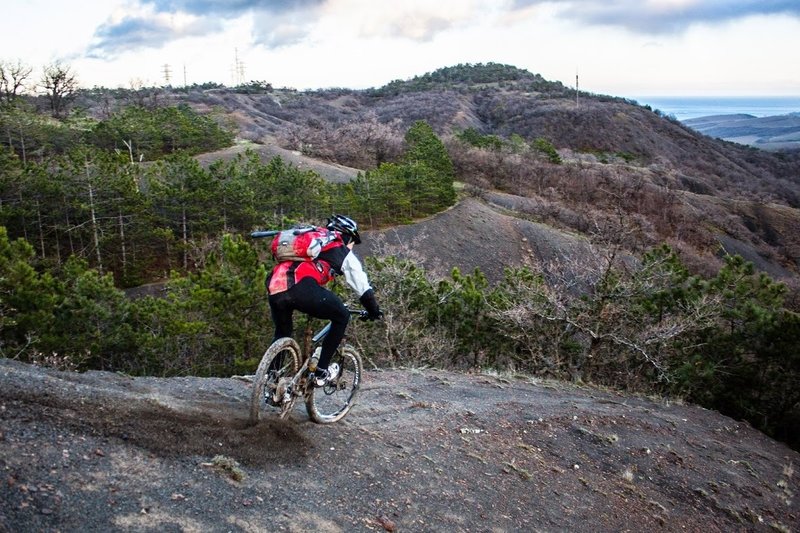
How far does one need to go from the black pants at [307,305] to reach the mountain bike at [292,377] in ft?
0.70

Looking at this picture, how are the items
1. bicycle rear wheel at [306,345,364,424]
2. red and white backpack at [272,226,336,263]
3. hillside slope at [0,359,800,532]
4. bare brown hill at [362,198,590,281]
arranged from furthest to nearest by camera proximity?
bare brown hill at [362,198,590,281], bicycle rear wheel at [306,345,364,424], red and white backpack at [272,226,336,263], hillside slope at [0,359,800,532]

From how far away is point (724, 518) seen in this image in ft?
26.3

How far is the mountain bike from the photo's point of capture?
5.67 m

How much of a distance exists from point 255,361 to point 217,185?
18.6 m

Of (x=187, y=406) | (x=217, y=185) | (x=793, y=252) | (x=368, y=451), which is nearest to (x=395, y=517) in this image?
(x=368, y=451)

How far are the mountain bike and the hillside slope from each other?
236 mm

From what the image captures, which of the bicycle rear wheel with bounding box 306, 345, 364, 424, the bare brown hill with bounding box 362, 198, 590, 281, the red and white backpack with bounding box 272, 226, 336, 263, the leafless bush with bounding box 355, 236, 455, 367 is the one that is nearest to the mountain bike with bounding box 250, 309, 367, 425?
the bicycle rear wheel with bounding box 306, 345, 364, 424

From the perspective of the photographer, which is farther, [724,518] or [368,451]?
[724,518]

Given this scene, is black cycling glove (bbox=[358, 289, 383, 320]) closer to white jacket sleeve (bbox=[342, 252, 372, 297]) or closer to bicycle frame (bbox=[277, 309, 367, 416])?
white jacket sleeve (bbox=[342, 252, 372, 297])

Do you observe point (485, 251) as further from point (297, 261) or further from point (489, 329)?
point (297, 261)

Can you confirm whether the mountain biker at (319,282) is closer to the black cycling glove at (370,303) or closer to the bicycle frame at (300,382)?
the black cycling glove at (370,303)

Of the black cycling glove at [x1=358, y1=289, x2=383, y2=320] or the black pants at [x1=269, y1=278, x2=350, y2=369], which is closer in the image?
the black pants at [x1=269, y1=278, x2=350, y2=369]

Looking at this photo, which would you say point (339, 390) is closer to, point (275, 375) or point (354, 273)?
point (275, 375)

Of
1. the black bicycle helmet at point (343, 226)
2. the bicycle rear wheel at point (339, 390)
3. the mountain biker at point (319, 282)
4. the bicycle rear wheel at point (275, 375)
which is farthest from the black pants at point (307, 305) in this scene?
the bicycle rear wheel at point (339, 390)
